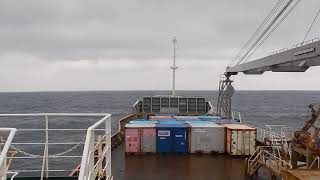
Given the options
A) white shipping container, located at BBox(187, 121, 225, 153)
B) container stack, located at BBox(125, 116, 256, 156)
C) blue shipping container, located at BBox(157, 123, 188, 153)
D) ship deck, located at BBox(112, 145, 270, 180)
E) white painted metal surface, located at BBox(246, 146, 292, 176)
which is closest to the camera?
white painted metal surface, located at BBox(246, 146, 292, 176)

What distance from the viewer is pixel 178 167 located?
2012cm

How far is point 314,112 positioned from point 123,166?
34.3ft

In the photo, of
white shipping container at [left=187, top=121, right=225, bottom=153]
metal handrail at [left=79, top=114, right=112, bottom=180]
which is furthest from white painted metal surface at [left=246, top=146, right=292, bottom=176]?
metal handrail at [left=79, top=114, right=112, bottom=180]

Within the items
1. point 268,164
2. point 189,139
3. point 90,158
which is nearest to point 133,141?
point 189,139

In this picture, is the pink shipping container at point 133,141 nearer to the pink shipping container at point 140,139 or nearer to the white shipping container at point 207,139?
the pink shipping container at point 140,139

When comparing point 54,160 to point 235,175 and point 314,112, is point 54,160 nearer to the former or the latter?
point 235,175

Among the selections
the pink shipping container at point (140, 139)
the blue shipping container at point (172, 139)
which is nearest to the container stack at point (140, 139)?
the pink shipping container at point (140, 139)

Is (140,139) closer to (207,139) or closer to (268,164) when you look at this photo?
(207,139)

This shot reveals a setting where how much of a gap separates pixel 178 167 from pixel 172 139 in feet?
13.0

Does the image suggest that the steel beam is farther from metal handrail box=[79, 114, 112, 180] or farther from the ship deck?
metal handrail box=[79, 114, 112, 180]

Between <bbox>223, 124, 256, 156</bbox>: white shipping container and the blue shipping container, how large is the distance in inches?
115

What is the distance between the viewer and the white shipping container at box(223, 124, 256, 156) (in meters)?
23.3

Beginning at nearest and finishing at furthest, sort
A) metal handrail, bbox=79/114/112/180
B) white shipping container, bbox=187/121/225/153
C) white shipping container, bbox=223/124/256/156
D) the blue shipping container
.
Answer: metal handrail, bbox=79/114/112/180
white shipping container, bbox=223/124/256/156
the blue shipping container
white shipping container, bbox=187/121/225/153

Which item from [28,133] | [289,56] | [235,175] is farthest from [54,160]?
[289,56]
